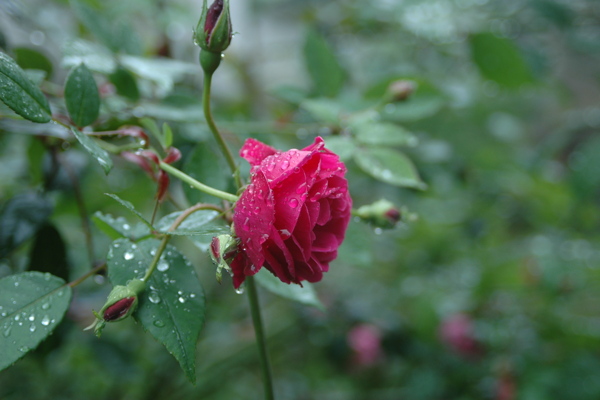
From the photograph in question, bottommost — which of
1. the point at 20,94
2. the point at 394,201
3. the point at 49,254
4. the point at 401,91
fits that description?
the point at 394,201

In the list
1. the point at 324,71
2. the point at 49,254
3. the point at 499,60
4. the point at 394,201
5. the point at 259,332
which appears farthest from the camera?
the point at 394,201

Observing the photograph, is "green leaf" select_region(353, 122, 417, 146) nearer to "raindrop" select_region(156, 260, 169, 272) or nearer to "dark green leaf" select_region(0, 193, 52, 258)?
"raindrop" select_region(156, 260, 169, 272)

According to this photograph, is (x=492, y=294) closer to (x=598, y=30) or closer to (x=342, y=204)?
(x=598, y=30)

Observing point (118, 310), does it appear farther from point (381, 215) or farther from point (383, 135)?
point (383, 135)

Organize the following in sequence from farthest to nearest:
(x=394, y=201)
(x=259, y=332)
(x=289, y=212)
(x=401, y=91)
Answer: (x=394, y=201) → (x=401, y=91) → (x=259, y=332) → (x=289, y=212)

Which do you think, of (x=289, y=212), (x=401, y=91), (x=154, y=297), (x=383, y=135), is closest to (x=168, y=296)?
(x=154, y=297)

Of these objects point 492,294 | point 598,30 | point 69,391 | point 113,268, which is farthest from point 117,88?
point 598,30

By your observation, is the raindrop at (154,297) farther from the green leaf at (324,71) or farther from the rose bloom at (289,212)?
the green leaf at (324,71)
